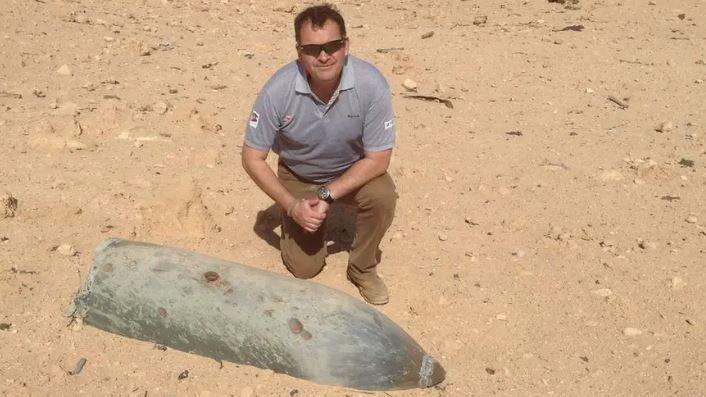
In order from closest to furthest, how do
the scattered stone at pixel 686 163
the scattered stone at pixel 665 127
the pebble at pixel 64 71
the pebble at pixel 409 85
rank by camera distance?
the scattered stone at pixel 686 163 → the scattered stone at pixel 665 127 → the pebble at pixel 64 71 → the pebble at pixel 409 85

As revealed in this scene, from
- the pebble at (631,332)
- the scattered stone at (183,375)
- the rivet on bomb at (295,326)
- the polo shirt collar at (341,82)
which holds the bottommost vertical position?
the pebble at (631,332)

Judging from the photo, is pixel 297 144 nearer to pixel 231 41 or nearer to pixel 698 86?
pixel 231 41

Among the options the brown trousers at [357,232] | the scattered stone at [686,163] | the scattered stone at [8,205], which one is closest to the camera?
the brown trousers at [357,232]

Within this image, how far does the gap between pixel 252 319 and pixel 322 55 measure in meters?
1.18

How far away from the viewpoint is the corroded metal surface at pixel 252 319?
9.08 feet

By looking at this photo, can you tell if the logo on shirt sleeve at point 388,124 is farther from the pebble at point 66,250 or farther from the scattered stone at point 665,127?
the scattered stone at point 665,127

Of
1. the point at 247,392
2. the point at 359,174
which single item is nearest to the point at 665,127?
the point at 359,174

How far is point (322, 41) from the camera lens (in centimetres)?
295

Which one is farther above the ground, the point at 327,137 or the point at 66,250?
the point at 327,137

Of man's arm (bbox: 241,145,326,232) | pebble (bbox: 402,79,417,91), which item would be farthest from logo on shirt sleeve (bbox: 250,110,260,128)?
pebble (bbox: 402,79,417,91)

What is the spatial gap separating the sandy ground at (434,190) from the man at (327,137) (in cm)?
39

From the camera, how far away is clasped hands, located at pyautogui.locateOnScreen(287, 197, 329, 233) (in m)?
3.14

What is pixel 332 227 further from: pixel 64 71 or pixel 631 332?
pixel 64 71

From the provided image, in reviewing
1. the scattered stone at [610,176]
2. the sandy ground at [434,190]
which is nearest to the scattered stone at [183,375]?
the sandy ground at [434,190]
